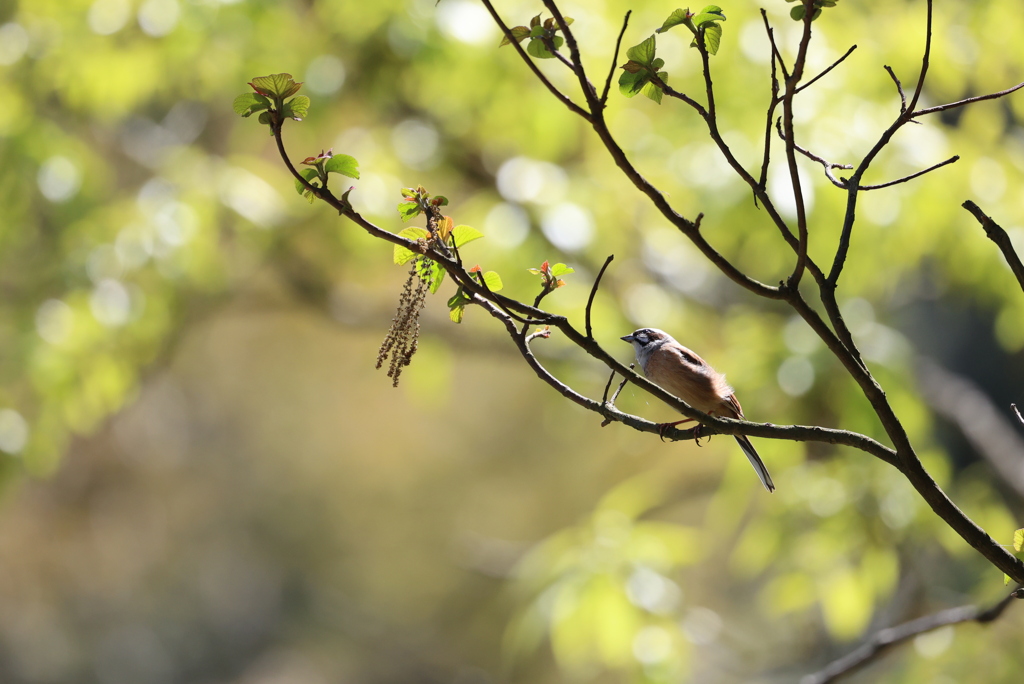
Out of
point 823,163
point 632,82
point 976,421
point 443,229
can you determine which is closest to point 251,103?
point 443,229

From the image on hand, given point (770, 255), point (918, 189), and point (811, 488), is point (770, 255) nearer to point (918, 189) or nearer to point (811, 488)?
point (918, 189)

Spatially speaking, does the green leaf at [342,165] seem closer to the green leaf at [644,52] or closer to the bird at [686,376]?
the green leaf at [644,52]

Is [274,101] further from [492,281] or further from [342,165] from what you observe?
[492,281]

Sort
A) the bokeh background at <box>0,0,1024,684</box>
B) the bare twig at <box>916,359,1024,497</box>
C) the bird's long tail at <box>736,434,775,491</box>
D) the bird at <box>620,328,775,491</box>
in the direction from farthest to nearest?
the bare twig at <box>916,359,1024,497</box>, the bokeh background at <box>0,0,1024,684</box>, the bird's long tail at <box>736,434,775,491</box>, the bird at <box>620,328,775,491</box>

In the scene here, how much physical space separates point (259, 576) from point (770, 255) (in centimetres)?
354

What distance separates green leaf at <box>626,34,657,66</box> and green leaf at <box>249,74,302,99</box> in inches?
7.9

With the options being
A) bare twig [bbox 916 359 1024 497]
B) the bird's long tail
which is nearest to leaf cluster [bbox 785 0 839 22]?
the bird's long tail

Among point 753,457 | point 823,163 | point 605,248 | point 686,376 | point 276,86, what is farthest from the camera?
point 605,248

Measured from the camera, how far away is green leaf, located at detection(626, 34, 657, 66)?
0.48m

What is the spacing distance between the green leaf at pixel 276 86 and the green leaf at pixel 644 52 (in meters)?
0.20

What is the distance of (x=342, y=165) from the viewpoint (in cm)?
43

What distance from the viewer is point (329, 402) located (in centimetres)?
430

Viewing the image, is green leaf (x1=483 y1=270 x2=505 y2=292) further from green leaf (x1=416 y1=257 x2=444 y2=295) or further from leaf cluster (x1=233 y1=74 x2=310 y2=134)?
leaf cluster (x1=233 y1=74 x2=310 y2=134)

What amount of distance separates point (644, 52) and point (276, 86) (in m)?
0.22
